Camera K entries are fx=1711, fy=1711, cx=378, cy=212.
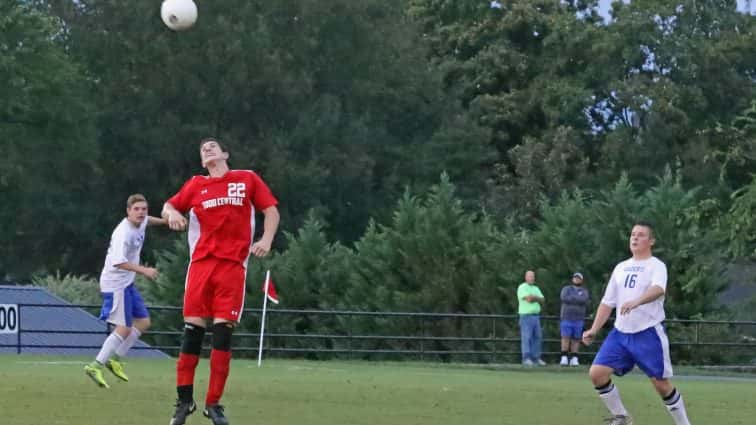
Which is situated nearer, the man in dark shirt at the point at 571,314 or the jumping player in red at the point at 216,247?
the jumping player in red at the point at 216,247

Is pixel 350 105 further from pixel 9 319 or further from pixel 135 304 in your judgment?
pixel 135 304

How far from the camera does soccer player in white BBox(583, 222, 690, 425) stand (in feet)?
46.6

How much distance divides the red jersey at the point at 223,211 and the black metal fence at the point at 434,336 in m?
23.8

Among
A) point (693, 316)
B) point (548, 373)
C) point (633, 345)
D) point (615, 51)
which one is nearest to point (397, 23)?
point (615, 51)

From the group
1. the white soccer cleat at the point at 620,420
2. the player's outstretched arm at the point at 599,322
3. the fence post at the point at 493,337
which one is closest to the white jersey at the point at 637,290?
the player's outstretched arm at the point at 599,322

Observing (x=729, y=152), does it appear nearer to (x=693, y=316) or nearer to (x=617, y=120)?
(x=693, y=316)

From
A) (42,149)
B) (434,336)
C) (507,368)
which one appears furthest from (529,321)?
(42,149)

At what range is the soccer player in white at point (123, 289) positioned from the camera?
19.2 m

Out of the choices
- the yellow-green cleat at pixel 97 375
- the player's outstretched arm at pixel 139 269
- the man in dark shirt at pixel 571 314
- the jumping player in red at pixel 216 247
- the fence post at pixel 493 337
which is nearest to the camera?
the jumping player in red at pixel 216 247

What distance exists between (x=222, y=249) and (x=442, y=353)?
1019 inches

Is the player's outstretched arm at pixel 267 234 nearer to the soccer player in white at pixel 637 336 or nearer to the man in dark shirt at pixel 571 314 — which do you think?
the soccer player in white at pixel 637 336

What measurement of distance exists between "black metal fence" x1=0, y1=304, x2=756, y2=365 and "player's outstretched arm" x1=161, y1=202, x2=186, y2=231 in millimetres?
23867

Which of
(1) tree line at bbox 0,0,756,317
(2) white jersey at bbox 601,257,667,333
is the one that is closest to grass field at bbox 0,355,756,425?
(2) white jersey at bbox 601,257,667,333

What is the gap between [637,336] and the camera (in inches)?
564
